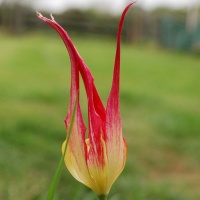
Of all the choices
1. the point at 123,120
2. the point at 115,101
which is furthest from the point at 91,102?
the point at 123,120

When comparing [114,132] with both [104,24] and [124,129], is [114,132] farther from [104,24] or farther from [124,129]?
[104,24]

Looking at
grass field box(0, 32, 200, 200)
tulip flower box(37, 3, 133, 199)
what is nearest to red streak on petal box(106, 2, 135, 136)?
tulip flower box(37, 3, 133, 199)

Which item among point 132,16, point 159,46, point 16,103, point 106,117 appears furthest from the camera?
point 132,16

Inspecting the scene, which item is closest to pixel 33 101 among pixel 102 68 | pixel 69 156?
pixel 102 68

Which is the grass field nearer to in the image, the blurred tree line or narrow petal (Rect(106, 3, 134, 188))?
narrow petal (Rect(106, 3, 134, 188))

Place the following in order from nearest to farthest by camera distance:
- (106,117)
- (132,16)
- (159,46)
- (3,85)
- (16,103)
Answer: (106,117) → (16,103) → (3,85) → (159,46) → (132,16)

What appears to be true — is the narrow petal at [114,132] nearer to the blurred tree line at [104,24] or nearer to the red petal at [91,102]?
the red petal at [91,102]

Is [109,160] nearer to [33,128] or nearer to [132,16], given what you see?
[33,128]
